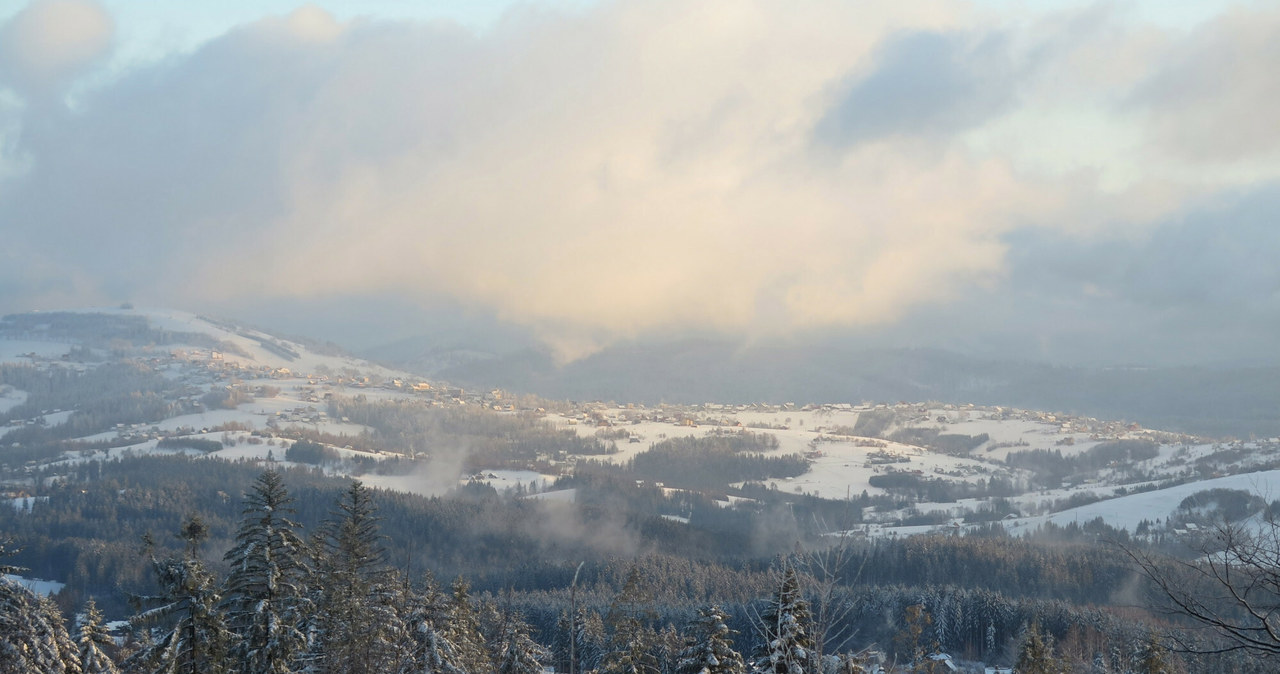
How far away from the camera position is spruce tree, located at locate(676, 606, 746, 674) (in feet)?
99.2

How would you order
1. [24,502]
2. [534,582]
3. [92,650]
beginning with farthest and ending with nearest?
1. [24,502]
2. [534,582]
3. [92,650]

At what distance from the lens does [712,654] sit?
30312 millimetres

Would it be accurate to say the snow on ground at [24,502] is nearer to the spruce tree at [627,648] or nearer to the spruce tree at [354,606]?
the spruce tree at [627,648]

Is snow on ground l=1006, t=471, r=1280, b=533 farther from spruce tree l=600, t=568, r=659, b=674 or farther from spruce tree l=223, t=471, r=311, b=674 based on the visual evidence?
spruce tree l=223, t=471, r=311, b=674

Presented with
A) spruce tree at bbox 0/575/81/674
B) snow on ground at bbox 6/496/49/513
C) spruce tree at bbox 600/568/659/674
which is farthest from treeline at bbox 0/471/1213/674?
snow on ground at bbox 6/496/49/513

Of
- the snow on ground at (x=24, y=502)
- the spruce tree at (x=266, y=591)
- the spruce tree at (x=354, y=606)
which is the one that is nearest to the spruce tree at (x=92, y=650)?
the spruce tree at (x=266, y=591)

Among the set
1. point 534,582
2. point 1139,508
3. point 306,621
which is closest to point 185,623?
point 306,621

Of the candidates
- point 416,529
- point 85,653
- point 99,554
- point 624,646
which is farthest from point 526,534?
point 85,653

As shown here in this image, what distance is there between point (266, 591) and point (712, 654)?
53.8ft

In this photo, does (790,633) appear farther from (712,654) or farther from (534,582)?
(534,582)

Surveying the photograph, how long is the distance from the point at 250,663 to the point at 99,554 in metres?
140

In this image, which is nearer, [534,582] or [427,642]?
[427,642]

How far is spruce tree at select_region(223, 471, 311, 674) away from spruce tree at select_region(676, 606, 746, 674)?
14220 mm

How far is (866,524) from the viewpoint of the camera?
19162cm
